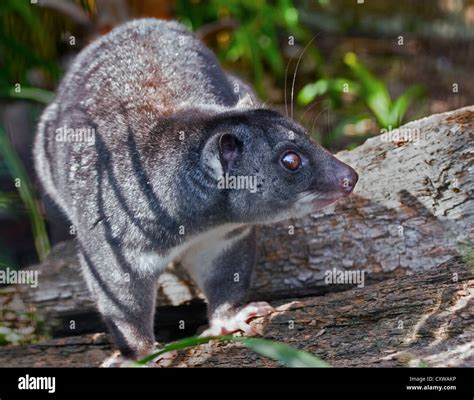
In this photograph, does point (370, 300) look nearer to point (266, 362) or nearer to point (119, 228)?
point (266, 362)

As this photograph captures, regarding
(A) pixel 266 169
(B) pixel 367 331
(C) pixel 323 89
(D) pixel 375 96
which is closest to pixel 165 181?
(A) pixel 266 169

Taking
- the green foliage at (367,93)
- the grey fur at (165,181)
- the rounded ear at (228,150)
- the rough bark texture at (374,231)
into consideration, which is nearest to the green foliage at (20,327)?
the rough bark texture at (374,231)

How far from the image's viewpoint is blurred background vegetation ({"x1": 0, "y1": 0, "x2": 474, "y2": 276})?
7816 mm

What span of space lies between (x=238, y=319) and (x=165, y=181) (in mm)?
1189

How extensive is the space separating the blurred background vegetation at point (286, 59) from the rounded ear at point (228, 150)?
92.8 inches

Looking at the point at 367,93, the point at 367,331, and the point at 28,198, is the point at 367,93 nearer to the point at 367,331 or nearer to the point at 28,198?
the point at 28,198

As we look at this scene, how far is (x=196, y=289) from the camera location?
653 centimetres

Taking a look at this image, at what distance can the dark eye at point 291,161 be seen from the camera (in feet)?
17.5

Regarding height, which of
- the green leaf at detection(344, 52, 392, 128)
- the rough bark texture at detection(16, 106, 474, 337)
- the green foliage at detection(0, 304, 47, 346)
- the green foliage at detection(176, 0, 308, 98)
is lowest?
the green foliage at detection(0, 304, 47, 346)

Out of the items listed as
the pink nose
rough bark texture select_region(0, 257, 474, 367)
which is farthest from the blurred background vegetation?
the pink nose

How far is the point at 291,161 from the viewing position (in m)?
5.34

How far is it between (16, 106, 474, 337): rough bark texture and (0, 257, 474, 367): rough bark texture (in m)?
0.19

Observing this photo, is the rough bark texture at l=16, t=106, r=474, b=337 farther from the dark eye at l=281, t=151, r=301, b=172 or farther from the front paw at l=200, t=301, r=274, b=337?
the dark eye at l=281, t=151, r=301, b=172
